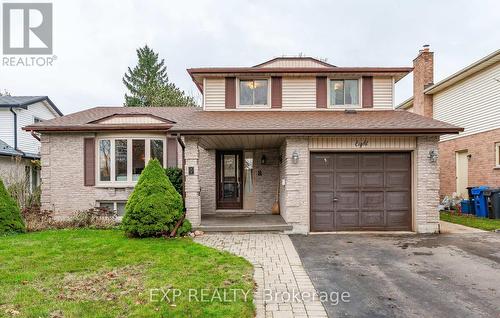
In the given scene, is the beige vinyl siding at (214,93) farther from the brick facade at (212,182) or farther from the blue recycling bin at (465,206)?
the blue recycling bin at (465,206)

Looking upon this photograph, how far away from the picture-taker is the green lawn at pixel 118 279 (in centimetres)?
374

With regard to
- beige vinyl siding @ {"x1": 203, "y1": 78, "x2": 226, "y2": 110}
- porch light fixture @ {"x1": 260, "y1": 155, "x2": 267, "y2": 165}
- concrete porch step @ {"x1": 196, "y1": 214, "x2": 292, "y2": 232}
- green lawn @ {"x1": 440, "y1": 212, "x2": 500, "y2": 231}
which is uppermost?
beige vinyl siding @ {"x1": 203, "y1": 78, "x2": 226, "y2": 110}

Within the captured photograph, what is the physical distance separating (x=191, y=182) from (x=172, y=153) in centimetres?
293

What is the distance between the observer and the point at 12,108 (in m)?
15.9

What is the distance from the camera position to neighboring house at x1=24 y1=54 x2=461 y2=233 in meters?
8.67

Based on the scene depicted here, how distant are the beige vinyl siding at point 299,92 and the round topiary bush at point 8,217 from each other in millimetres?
9110

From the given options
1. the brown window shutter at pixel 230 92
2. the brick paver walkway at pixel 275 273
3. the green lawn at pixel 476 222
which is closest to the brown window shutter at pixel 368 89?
the brown window shutter at pixel 230 92

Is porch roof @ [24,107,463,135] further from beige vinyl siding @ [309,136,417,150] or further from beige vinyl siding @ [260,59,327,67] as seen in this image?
beige vinyl siding @ [260,59,327,67]

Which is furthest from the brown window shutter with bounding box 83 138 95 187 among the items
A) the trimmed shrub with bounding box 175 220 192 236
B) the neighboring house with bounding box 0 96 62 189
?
the neighboring house with bounding box 0 96 62 189

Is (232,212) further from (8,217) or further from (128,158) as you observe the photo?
(8,217)

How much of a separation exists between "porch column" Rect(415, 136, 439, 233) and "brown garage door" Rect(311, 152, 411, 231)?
305 millimetres

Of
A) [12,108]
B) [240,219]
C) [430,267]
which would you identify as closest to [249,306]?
[430,267]

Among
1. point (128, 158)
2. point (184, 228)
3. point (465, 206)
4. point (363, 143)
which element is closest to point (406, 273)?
point (363, 143)

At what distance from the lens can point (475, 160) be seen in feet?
43.8
